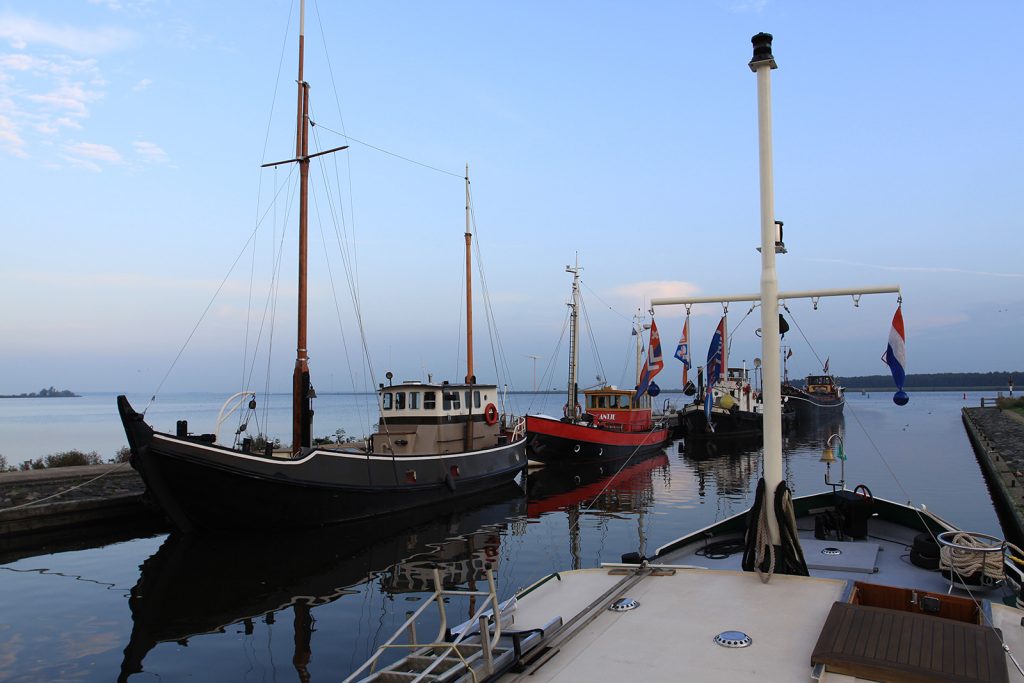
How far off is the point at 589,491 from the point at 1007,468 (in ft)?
50.1

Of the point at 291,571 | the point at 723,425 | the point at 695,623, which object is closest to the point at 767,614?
the point at 695,623

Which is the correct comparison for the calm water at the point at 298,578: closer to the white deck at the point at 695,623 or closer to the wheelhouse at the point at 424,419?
the wheelhouse at the point at 424,419

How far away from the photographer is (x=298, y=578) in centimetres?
1368

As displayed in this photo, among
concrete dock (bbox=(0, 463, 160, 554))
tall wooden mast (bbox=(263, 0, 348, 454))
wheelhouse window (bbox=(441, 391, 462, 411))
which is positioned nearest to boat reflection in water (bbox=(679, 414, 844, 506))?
wheelhouse window (bbox=(441, 391, 462, 411))

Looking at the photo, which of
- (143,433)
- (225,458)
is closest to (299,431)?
(225,458)

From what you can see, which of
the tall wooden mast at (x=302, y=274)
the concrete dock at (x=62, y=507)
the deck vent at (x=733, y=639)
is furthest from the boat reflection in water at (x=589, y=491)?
the concrete dock at (x=62, y=507)

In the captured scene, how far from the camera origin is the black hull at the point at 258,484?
15.9 metres

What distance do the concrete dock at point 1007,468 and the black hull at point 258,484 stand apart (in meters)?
15.9

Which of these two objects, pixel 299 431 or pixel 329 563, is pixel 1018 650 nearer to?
pixel 329 563

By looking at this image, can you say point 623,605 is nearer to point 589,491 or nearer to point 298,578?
point 298,578

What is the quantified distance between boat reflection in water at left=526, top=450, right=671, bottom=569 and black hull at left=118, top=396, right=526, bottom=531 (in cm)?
517

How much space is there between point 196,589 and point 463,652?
9962mm

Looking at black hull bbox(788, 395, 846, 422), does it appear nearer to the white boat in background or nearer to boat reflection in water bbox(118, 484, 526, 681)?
boat reflection in water bbox(118, 484, 526, 681)

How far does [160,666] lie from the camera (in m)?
9.30
